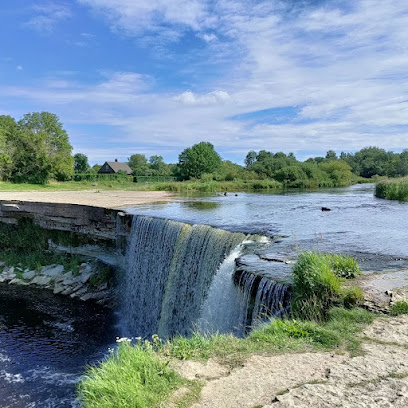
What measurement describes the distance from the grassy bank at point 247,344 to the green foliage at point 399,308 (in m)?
0.43

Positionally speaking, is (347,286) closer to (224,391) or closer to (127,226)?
(224,391)

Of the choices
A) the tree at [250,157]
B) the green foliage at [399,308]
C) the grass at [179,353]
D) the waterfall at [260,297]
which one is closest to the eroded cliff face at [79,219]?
the waterfall at [260,297]

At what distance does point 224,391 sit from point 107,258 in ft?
44.0

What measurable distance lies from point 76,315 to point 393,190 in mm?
21543

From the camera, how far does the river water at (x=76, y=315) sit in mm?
8453

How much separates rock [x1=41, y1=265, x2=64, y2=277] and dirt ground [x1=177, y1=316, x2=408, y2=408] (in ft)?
46.0

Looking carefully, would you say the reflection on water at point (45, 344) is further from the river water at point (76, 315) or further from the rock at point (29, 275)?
the rock at point (29, 275)

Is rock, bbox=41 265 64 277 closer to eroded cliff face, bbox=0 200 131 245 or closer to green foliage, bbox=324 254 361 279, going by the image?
eroded cliff face, bbox=0 200 131 245

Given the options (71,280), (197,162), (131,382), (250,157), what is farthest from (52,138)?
(250,157)

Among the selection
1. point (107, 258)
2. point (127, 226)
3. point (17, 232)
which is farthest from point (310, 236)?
point (17, 232)

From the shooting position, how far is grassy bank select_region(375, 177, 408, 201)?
24688mm

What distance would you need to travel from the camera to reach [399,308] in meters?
5.68

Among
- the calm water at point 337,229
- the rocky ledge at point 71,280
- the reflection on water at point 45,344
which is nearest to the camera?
the reflection on water at point 45,344

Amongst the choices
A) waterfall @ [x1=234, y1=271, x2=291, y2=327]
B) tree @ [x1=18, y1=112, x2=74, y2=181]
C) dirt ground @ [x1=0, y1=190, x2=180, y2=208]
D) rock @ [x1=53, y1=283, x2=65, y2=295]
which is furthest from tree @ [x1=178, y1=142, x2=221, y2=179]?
waterfall @ [x1=234, y1=271, x2=291, y2=327]
